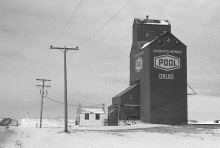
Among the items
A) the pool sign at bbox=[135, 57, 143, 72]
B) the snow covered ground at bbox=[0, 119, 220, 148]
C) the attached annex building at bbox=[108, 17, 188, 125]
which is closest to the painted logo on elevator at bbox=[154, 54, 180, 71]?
the attached annex building at bbox=[108, 17, 188, 125]

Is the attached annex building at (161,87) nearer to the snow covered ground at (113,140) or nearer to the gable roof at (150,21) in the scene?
the gable roof at (150,21)

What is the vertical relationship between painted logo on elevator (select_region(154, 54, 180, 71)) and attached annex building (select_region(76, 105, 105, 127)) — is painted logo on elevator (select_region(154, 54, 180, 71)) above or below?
above

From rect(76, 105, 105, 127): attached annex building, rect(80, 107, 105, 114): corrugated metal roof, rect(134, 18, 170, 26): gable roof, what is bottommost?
rect(76, 105, 105, 127): attached annex building

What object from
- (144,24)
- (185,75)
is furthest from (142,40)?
(185,75)

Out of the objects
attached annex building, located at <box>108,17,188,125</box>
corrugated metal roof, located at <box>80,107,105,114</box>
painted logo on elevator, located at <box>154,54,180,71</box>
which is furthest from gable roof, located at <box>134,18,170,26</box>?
corrugated metal roof, located at <box>80,107,105,114</box>

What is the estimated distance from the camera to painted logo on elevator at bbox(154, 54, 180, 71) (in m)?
57.2

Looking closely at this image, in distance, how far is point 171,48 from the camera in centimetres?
5809

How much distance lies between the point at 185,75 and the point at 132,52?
50.6ft

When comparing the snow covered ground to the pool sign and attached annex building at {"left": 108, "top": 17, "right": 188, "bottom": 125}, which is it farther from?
the pool sign

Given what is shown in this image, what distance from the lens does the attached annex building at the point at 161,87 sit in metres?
56.4

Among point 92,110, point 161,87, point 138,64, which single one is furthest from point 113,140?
point 138,64

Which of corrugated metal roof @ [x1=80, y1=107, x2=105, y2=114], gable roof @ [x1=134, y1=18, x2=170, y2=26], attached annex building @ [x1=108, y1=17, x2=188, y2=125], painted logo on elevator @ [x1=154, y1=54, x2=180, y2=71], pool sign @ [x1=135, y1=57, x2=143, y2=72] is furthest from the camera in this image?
gable roof @ [x1=134, y1=18, x2=170, y2=26]

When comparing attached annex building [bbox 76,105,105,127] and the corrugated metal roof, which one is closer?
attached annex building [bbox 76,105,105,127]

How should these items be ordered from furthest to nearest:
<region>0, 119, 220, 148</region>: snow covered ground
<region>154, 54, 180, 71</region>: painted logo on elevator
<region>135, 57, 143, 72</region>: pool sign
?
<region>135, 57, 143, 72</region>: pool sign
<region>154, 54, 180, 71</region>: painted logo on elevator
<region>0, 119, 220, 148</region>: snow covered ground
